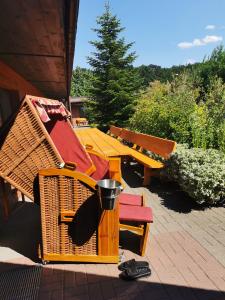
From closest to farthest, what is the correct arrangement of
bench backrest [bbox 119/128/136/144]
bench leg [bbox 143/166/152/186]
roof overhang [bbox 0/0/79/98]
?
roof overhang [bbox 0/0/79/98], bench leg [bbox 143/166/152/186], bench backrest [bbox 119/128/136/144]

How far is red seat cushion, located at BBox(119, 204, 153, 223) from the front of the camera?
3168 mm

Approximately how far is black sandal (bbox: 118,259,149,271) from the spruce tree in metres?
15.7

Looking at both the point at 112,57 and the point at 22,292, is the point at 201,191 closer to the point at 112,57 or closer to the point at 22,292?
the point at 22,292

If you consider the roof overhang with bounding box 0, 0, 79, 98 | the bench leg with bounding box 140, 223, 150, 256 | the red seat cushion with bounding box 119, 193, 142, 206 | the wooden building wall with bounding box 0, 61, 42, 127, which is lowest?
the bench leg with bounding box 140, 223, 150, 256

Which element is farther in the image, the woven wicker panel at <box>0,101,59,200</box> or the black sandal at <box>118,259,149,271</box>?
the black sandal at <box>118,259,149,271</box>

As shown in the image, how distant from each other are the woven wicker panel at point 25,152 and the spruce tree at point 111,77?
15.6 meters

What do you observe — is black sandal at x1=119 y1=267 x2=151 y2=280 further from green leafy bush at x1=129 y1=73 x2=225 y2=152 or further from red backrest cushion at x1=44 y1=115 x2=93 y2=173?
green leafy bush at x1=129 y1=73 x2=225 y2=152

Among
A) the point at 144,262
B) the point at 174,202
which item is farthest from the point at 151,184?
the point at 144,262

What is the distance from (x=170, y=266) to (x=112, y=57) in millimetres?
18090

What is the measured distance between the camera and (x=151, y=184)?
19.9 ft

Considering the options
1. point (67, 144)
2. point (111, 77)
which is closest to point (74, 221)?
point (67, 144)

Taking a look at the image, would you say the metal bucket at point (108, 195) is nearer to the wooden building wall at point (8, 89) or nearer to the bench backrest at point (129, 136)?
the wooden building wall at point (8, 89)

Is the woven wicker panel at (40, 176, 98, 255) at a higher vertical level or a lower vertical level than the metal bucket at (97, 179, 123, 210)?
lower

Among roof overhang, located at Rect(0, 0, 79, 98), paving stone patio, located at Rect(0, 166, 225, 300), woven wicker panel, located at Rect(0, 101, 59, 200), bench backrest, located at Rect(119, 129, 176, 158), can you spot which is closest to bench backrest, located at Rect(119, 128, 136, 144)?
bench backrest, located at Rect(119, 129, 176, 158)
